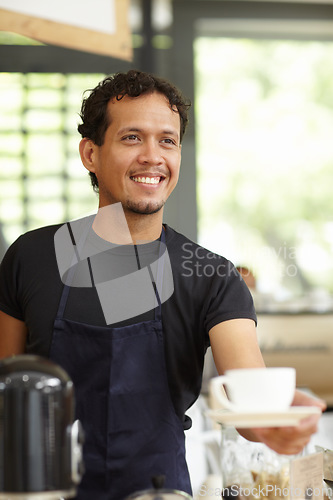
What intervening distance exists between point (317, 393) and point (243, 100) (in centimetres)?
172

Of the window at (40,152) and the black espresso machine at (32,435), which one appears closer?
the black espresso machine at (32,435)

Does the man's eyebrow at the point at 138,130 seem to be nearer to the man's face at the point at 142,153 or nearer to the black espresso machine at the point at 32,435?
the man's face at the point at 142,153

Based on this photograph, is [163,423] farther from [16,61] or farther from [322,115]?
[322,115]

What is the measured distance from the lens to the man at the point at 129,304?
1.34 meters

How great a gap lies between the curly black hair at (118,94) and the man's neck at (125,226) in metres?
0.18

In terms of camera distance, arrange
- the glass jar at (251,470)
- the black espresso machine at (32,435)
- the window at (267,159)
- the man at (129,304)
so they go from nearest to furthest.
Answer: the black espresso machine at (32,435), the glass jar at (251,470), the man at (129,304), the window at (267,159)

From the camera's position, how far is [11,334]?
152 cm

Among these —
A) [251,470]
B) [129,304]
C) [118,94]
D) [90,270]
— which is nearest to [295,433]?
[251,470]

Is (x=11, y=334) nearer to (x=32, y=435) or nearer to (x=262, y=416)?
(x=32, y=435)

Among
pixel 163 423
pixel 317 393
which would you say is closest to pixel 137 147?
pixel 163 423

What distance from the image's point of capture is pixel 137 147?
1.46 meters

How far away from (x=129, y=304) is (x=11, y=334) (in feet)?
1.00

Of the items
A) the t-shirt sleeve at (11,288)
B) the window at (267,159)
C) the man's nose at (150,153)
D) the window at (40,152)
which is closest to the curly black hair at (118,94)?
the man's nose at (150,153)

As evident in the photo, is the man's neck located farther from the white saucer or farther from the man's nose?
the white saucer
